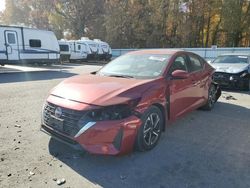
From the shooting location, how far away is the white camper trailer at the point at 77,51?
2811cm

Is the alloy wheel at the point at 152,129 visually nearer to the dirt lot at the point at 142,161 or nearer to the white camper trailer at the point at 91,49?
the dirt lot at the point at 142,161

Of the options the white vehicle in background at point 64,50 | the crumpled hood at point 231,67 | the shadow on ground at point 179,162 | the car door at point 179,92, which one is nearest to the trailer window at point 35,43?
the white vehicle in background at point 64,50

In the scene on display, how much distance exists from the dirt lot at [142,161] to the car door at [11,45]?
12786 millimetres

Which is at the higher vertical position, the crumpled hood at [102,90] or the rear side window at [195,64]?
the rear side window at [195,64]

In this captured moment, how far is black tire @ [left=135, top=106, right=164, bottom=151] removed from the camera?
414cm

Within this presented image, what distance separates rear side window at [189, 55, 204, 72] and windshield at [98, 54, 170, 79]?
987 millimetres

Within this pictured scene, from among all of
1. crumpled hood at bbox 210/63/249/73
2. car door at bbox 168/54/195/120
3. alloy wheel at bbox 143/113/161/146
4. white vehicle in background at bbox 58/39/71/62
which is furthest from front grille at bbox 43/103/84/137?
white vehicle in background at bbox 58/39/71/62

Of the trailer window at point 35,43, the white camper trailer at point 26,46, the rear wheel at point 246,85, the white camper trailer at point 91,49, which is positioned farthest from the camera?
the white camper trailer at point 91,49

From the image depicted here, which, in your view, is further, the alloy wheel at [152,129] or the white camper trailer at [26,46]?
the white camper trailer at [26,46]

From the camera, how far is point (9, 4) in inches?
2117

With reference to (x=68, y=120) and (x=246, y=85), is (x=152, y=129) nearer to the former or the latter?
(x=68, y=120)

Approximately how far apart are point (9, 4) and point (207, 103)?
5584 cm

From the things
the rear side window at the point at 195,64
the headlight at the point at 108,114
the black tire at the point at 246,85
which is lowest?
the black tire at the point at 246,85

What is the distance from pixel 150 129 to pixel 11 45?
15.7 meters
